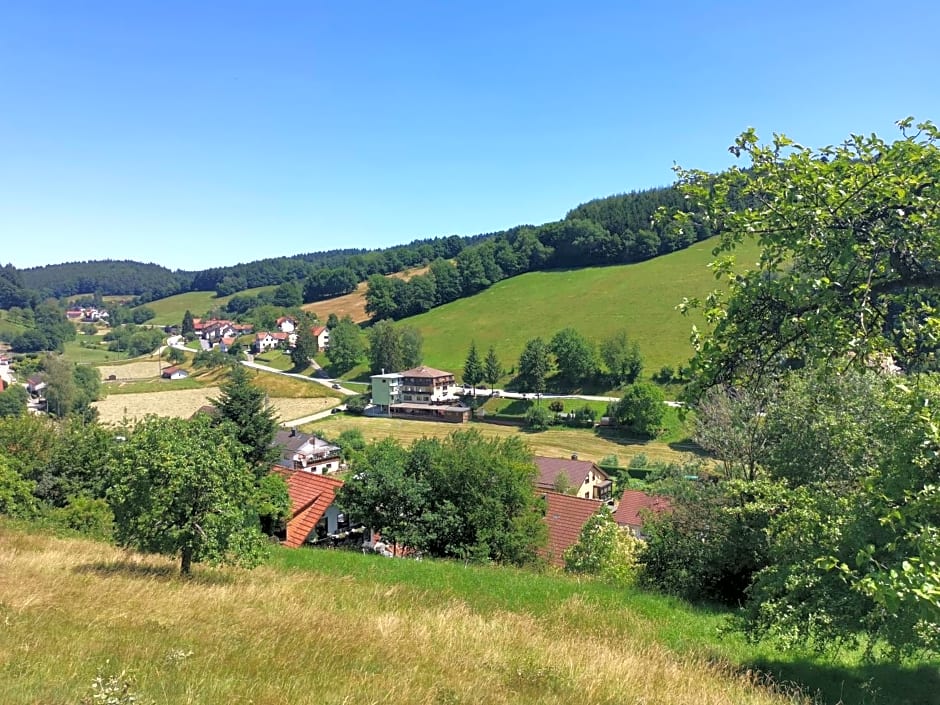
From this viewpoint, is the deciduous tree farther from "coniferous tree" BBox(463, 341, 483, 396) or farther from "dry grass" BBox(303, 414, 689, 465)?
"coniferous tree" BBox(463, 341, 483, 396)

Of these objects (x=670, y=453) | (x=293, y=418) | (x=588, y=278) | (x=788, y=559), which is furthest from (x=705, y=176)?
(x=588, y=278)

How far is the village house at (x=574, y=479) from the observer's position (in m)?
45.1

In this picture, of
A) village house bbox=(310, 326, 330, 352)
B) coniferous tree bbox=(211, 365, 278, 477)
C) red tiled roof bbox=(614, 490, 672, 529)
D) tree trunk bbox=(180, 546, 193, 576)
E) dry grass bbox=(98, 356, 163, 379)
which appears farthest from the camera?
village house bbox=(310, 326, 330, 352)

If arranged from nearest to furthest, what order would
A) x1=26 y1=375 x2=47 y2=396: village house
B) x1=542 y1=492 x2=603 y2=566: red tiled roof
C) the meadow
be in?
the meadow → x1=542 y1=492 x2=603 y2=566: red tiled roof → x1=26 y1=375 x2=47 y2=396: village house

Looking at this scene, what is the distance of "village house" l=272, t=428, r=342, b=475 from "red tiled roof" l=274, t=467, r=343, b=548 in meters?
22.2

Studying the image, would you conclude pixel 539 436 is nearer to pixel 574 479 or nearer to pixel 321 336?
pixel 574 479

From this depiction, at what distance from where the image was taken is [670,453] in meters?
63.8

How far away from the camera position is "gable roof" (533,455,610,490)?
1820 inches

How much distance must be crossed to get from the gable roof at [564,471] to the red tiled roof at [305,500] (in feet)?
60.9

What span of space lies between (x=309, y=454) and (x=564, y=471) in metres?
26.4

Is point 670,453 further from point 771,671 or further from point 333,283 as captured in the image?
point 333,283

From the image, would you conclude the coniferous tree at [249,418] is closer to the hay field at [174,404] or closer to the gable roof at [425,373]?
the hay field at [174,404]

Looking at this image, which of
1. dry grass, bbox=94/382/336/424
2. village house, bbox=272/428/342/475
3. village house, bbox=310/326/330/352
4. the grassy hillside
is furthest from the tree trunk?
village house, bbox=310/326/330/352

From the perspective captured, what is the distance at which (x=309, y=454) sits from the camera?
189 feet
